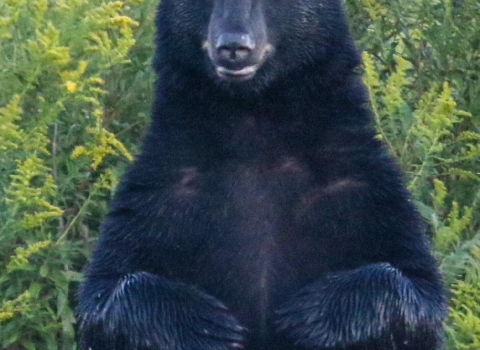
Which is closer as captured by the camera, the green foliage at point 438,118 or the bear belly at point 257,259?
the bear belly at point 257,259

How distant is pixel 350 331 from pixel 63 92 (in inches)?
61.8

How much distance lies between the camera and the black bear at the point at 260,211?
15.3ft

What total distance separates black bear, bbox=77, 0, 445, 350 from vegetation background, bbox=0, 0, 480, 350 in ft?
1.37

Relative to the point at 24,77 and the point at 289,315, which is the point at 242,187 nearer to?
the point at 289,315

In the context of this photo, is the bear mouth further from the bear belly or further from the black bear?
the bear belly

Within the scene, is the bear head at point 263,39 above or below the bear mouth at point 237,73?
above

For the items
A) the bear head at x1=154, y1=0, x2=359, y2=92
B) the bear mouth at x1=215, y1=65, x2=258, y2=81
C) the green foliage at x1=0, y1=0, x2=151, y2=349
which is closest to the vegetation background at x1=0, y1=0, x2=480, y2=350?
the green foliage at x1=0, y1=0, x2=151, y2=349

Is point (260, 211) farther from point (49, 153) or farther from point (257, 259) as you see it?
point (49, 153)

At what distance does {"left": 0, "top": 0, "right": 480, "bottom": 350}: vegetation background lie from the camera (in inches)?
206

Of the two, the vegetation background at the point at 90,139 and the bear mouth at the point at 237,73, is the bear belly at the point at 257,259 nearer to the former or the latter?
the bear mouth at the point at 237,73

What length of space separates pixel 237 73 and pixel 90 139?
44.8 inches

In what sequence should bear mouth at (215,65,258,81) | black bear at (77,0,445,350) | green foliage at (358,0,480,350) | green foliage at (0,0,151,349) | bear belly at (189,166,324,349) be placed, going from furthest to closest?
green foliage at (358,0,480,350) < green foliage at (0,0,151,349) < bear belly at (189,166,324,349) < bear mouth at (215,65,258,81) < black bear at (77,0,445,350)

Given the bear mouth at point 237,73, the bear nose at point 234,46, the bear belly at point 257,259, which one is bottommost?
the bear belly at point 257,259

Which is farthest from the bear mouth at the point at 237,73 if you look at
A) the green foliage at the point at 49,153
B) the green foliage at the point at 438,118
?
the green foliage at the point at 438,118
